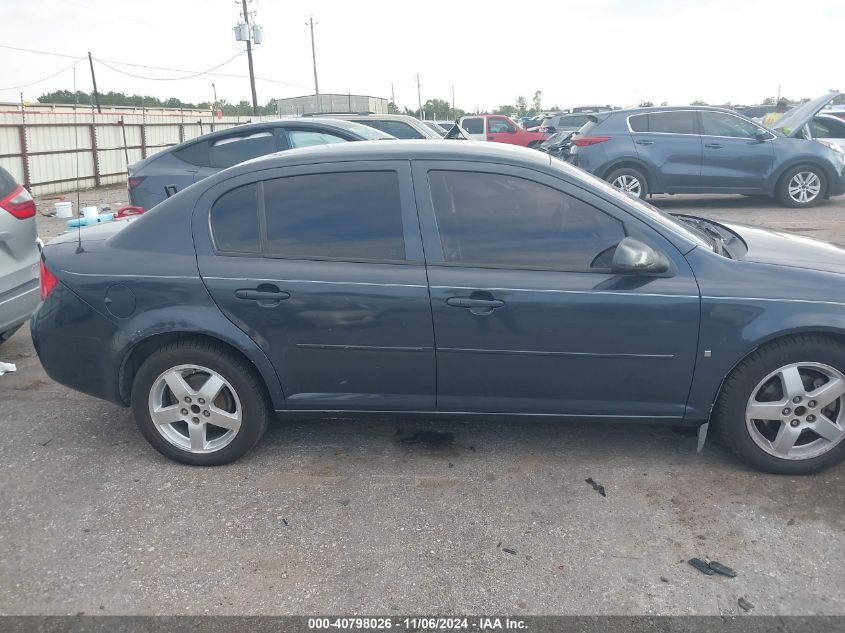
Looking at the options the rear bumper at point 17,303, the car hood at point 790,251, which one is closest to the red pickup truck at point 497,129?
the rear bumper at point 17,303

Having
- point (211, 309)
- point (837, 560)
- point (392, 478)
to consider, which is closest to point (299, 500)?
point (392, 478)

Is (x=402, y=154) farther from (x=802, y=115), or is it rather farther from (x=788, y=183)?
(x=802, y=115)

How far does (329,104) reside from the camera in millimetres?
56656

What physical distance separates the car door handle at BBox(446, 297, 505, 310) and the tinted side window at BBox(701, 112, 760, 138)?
392 inches

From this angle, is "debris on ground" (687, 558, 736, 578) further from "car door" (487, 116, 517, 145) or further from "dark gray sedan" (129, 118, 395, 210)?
"car door" (487, 116, 517, 145)

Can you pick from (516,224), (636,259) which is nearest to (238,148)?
(516,224)

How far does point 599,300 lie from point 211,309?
188 centimetres

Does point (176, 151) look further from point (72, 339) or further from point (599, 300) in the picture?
point (599, 300)

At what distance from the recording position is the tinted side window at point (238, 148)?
8414mm

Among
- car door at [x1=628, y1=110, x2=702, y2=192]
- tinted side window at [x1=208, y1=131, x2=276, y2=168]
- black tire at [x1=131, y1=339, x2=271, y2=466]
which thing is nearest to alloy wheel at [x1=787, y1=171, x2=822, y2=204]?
car door at [x1=628, y1=110, x2=702, y2=192]

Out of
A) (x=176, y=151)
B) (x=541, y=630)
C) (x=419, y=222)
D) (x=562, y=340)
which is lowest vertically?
(x=541, y=630)

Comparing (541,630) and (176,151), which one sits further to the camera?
(176,151)

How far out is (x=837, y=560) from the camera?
9.75 ft

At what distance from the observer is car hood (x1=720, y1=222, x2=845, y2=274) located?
3631 millimetres
